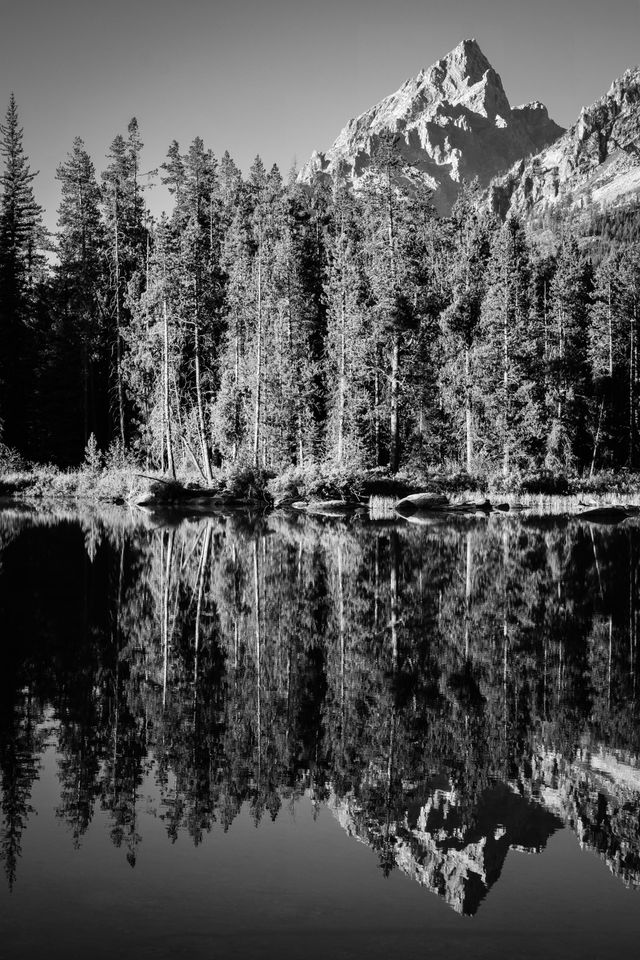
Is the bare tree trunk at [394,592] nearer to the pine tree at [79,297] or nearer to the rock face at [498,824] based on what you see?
the rock face at [498,824]

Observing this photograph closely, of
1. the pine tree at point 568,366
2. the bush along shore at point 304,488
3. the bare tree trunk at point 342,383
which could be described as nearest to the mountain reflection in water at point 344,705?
the bush along shore at point 304,488

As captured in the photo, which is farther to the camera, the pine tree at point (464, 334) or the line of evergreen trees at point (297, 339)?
the pine tree at point (464, 334)

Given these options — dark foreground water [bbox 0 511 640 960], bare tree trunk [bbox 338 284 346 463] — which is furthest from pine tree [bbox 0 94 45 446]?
dark foreground water [bbox 0 511 640 960]

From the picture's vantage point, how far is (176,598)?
1450cm

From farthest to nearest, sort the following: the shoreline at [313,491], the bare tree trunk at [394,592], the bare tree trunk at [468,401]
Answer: the bare tree trunk at [468,401] → the shoreline at [313,491] → the bare tree trunk at [394,592]

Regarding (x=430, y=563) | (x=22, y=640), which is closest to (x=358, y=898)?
(x=22, y=640)

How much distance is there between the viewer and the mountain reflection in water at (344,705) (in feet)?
19.2

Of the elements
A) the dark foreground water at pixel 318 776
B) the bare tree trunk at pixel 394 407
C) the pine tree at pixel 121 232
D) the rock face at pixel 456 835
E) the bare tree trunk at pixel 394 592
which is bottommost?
the rock face at pixel 456 835

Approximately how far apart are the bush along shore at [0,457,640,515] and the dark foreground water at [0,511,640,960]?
25108mm

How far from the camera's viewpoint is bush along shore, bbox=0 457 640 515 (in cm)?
3978

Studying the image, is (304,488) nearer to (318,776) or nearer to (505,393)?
(505,393)

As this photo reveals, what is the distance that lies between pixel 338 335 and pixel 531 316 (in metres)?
12.5

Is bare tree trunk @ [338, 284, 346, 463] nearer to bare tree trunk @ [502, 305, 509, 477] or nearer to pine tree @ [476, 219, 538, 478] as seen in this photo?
pine tree @ [476, 219, 538, 478]

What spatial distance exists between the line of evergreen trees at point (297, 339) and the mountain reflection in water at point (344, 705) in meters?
27.5
